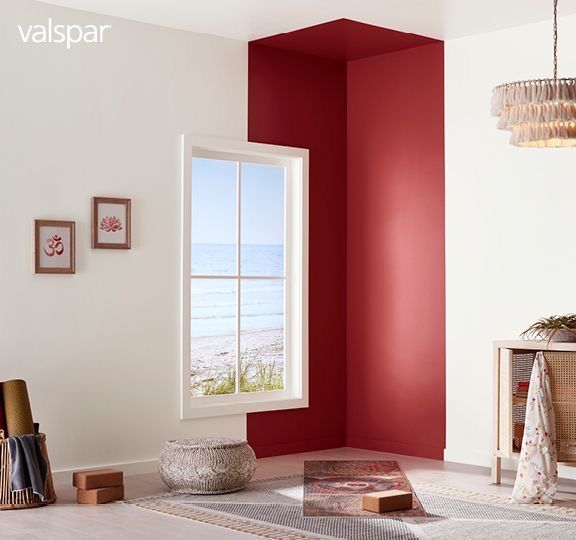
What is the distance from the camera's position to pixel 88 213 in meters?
6.23

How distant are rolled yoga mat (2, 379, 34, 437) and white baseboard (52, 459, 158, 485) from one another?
68cm

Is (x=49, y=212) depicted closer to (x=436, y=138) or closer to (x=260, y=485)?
(x=260, y=485)

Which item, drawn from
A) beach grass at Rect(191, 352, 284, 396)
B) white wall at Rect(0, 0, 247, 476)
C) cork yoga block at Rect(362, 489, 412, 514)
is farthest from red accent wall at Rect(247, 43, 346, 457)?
cork yoga block at Rect(362, 489, 412, 514)

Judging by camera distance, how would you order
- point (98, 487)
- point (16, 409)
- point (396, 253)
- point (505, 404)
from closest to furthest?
point (16, 409) < point (98, 487) < point (505, 404) < point (396, 253)

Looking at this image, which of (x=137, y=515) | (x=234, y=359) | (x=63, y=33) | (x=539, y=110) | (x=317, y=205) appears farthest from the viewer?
(x=317, y=205)

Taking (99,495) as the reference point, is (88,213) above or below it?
above

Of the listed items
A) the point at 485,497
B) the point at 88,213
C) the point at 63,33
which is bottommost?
the point at 485,497

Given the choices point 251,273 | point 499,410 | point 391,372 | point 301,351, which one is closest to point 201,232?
point 251,273

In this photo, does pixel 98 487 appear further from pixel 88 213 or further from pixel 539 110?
pixel 539 110

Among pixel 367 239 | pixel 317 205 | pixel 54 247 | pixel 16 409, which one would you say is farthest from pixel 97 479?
pixel 367 239

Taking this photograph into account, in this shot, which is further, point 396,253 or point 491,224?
point 396,253

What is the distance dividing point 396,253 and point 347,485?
2.02 meters

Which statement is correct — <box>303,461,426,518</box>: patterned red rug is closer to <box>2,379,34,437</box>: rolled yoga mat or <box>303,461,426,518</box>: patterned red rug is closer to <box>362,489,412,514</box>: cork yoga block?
<box>362,489,412,514</box>: cork yoga block

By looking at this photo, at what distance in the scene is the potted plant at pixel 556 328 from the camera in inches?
231
